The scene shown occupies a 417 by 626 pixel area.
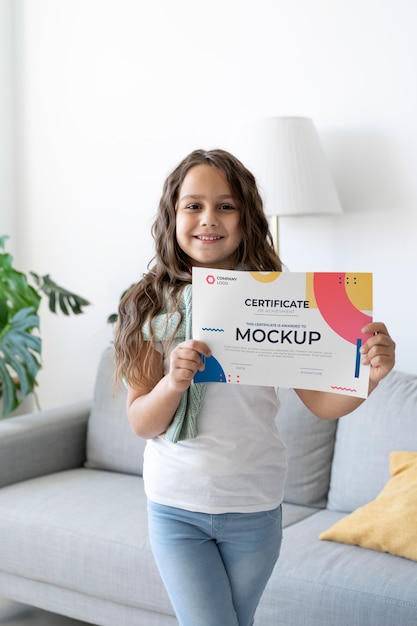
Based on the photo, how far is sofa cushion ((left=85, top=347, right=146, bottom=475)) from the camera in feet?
9.39

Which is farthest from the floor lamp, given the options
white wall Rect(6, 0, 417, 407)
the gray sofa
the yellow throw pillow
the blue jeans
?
the blue jeans

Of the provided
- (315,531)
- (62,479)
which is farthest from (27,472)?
(315,531)

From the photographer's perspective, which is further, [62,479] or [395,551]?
[62,479]

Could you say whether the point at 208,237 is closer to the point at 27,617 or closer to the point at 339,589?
the point at 339,589

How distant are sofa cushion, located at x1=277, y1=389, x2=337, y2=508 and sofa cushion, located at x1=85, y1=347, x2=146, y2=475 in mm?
531

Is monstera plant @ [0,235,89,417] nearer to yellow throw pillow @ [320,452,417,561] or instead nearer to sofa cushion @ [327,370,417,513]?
sofa cushion @ [327,370,417,513]

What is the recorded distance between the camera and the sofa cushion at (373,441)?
94.1 inches

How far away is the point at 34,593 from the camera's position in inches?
97.9

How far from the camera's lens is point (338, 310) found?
4.52ft

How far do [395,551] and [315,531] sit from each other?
26 centimetres

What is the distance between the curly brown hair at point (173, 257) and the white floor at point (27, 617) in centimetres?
142

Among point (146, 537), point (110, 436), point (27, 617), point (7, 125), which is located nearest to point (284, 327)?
point (146, 537)

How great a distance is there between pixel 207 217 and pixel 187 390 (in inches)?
11.8

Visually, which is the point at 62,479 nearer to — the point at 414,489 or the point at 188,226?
the point at 414,489
